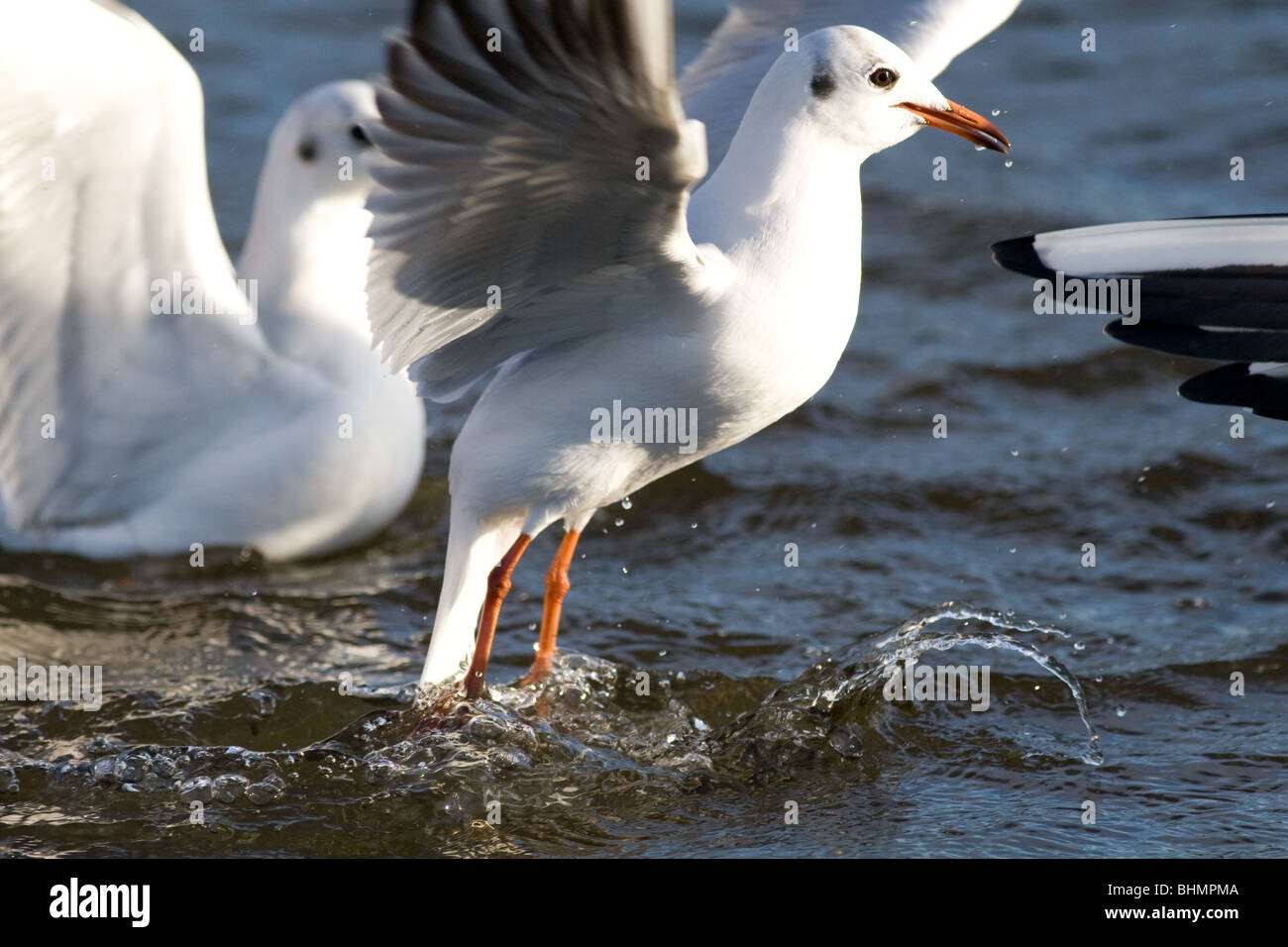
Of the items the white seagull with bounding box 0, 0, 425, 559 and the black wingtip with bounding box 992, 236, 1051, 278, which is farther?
the white seagull with bounding box 0, 0, 425, 559

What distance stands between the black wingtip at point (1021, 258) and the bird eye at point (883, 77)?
41 cm

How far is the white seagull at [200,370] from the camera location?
5055 millimetres

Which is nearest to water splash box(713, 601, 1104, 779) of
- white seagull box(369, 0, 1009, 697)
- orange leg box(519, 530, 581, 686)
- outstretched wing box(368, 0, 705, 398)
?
orange leg box(519, 530, 581, 686)

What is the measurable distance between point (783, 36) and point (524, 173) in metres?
1.89

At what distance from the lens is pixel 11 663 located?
4781mm

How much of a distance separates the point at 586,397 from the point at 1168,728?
1.68 meters

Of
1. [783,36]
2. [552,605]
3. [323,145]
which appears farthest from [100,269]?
[783,36]

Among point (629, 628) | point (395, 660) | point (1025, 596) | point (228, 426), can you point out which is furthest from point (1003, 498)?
point (228, 426)

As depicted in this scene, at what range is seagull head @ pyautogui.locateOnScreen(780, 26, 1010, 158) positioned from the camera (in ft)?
11.7

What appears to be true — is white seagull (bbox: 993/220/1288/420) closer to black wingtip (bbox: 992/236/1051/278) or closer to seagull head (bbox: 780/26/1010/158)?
black wingtip (bbox: 992/236/1051/278)

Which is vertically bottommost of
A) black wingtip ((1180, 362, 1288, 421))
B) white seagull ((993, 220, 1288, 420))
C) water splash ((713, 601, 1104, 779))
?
water splash ((713, 601, 1104, 779))

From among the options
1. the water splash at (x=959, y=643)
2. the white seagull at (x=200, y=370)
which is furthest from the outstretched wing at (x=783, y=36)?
the water splash at (x=959, y=643)

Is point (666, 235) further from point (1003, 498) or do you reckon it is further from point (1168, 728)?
point (1003, 498)

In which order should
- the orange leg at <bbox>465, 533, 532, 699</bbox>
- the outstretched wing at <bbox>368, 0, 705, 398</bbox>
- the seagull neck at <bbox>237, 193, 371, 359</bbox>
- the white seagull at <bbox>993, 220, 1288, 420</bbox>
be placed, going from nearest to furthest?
the outstretched wing at <bbox>368, 0, 705, 398</bbox>
the white seagull at <bbox>993, 220, 1288, 420</bbox>
the orange leg at <bbox>465, 533, 532, 699</bbox>
the seagull neck at <bbox>237, 193, 371, 359</bbox>
